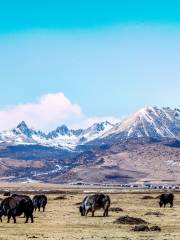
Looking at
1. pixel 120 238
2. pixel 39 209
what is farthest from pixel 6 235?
pixel 39 209

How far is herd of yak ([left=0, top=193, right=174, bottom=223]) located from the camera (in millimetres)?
42750

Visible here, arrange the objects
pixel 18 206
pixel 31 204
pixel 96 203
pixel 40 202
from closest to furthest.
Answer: pixel 18 206 < pixel 31 204 < pixel 96 203 < pixel 40 202

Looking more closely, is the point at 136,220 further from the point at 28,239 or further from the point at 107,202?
the point at 28,239

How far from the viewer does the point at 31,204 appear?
4331 cm

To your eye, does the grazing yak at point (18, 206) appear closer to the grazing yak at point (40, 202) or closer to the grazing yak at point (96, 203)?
the grazing yak at point (96, 203)

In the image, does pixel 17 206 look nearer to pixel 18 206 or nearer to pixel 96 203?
pixel 18 206

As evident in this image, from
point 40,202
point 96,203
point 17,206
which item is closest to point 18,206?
point 17,206

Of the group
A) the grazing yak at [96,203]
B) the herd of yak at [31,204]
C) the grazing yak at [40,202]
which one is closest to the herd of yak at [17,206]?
the herd of yak at [31,204]

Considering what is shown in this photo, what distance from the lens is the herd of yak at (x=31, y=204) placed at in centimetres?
4275

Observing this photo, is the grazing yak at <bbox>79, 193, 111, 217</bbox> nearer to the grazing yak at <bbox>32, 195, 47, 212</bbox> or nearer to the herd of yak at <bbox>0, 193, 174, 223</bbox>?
the herd of yak at <bbox>0, 193, 174, 223</bbox>

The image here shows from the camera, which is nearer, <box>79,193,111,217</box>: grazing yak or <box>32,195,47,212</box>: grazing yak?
<box>79,193,111,217</box>: grazing yak

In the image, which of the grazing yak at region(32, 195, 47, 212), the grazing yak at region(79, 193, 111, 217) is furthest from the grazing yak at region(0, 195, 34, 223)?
the grazing yak at region(32, 195, 47, 212)

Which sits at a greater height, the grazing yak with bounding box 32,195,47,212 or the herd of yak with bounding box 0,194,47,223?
the grazing yak with bounding box 32,195,47,212

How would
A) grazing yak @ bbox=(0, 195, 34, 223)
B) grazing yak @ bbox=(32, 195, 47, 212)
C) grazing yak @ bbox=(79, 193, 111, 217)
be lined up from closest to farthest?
1. grazing yak @ bbox=(0, 195, 34, 223)
2. grazing yak @ bbox=(79, 193, 111, 217)
3. grazing yak @ bbox=(32, 195, 47, 212)
